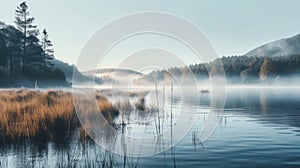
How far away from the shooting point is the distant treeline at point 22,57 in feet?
192

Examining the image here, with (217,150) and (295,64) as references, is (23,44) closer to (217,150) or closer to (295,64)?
(217,150)

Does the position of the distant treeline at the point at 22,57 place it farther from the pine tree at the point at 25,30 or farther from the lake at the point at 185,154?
the lake at the point at 185,154

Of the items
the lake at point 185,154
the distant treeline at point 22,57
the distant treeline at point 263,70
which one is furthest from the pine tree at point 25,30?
the distant treeline at point 263,70

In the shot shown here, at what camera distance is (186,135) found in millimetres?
15156

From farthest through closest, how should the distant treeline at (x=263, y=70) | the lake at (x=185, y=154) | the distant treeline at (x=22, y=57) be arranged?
the distant treeline at (x=263, y=70) → the distant treeline at (x=22, y=57) → the lake at (x=185, y=154)

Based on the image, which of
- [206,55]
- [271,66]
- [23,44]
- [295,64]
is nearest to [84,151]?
[206,55]

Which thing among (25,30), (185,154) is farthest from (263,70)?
(185,154)

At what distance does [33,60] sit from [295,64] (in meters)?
150

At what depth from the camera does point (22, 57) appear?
68688 mm

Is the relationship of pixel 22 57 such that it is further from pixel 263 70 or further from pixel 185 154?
pixel 263 70

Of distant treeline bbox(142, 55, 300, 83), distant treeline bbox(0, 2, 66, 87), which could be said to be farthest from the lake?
distant treeline bbox(142, 55, 300, 83)

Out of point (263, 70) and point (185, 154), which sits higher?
point (263, 70)

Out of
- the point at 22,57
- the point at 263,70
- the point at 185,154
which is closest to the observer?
the point at 185,154

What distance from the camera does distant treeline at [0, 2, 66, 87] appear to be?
192 feet
